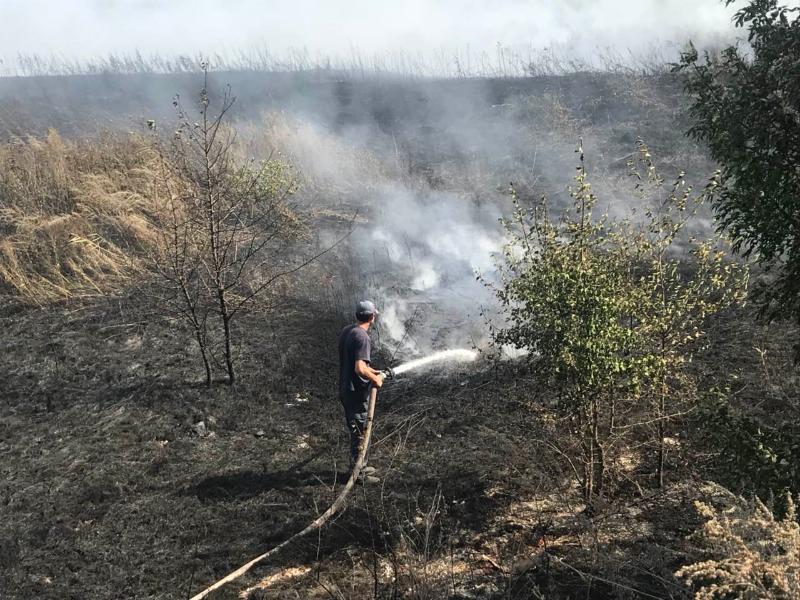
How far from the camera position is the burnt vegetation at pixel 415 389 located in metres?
3.78

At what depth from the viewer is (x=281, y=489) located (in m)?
5.32

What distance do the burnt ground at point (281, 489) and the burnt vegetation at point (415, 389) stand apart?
31 mm

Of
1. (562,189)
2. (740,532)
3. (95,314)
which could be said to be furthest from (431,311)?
(562,189)

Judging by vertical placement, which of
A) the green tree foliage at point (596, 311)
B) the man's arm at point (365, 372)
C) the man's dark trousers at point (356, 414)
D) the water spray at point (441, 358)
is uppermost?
the green tree foliage at point (596, 311)

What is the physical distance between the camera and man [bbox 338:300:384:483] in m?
5.25

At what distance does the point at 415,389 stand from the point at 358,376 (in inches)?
91.9

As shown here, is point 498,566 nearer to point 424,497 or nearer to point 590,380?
point 424,497

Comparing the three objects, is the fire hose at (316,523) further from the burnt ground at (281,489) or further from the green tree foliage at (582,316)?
the green tree foliage at (582,316)

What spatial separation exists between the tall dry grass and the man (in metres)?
6.04

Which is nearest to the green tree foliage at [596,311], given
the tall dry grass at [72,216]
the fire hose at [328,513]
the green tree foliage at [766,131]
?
the green tree foliage at [766,131]

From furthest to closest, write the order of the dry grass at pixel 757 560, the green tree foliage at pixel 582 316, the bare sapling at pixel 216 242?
1. the bare sapling at pixel 216 242
2. the green tree foliage at pixel 582 316
3. the dry grass at pixel 757 560

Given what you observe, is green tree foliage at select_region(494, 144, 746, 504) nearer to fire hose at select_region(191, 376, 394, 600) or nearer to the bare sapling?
fire hose at select_region(191, 376, 394, 600)

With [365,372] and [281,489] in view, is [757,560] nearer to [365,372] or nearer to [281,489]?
[365,372]

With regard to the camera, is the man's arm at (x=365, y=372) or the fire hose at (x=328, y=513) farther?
the man's arm at (x=365, y=372)
